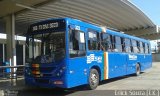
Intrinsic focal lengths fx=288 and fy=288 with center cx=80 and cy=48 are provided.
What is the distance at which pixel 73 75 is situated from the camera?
1079 centimetres

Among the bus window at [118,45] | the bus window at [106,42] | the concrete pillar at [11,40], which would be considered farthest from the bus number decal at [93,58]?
the concrete pillar at [11,40]

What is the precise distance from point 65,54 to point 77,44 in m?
0.87

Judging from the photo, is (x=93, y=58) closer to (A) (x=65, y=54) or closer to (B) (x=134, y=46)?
(A) (x=65, y=54)

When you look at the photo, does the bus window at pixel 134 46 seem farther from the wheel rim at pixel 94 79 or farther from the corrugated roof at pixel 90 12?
→ the wheel rim at pixel 94 79

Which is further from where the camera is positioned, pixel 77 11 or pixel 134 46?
pixel 77 11

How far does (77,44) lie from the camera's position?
36.6 feet

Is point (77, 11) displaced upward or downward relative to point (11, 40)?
upward

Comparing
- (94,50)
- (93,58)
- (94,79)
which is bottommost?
(94,79)

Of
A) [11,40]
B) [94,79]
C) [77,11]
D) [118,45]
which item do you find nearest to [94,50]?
[94,79]

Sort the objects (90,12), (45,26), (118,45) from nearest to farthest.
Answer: (45,26) → (118,45) → (90,12)

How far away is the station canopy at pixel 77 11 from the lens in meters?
19.6

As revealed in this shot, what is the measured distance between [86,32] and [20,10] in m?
10.1

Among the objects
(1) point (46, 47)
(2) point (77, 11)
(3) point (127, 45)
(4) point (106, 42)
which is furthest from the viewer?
(2) point (77, 11)

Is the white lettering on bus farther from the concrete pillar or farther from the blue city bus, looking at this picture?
the concrete pillar
